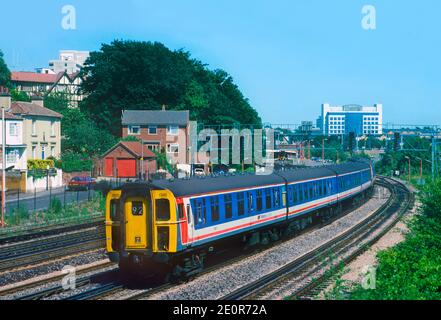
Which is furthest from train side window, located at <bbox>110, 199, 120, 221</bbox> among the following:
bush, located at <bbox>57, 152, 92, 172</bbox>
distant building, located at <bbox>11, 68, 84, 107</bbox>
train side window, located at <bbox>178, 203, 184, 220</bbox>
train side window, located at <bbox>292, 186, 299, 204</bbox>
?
distant building, located at <bbox>11, 68, 84, 107</bbox>

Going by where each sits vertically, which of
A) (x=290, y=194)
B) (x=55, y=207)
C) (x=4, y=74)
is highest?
(x=4, y=74)

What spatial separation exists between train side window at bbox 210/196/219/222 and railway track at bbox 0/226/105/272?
691 centimetres

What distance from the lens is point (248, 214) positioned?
24.1 m

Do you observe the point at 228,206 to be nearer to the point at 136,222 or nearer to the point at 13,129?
the point at 136,222

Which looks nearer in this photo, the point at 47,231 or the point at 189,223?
the point at 189,223

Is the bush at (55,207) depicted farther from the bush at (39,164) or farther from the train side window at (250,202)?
the train side window at (250,202)

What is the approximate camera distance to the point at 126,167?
205 ft

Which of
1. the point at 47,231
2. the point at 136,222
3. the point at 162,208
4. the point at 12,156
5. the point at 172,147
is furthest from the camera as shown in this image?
the point at 172,147

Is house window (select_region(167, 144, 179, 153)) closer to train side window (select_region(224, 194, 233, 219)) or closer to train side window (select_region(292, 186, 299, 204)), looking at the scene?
train side window (select_region(292, 186, 299, 204))

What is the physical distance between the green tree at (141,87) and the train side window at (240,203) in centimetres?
5780

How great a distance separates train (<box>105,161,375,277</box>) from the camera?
60.7ft

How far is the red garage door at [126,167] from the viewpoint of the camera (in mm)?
62031

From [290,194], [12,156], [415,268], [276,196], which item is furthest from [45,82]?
[415,268]

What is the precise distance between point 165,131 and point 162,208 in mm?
54799
